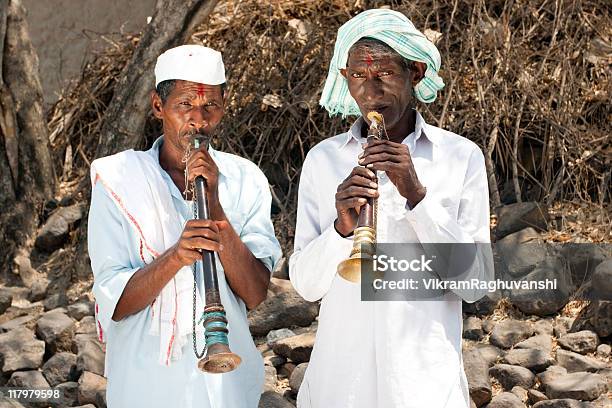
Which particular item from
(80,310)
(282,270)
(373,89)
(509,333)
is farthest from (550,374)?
(80,310)

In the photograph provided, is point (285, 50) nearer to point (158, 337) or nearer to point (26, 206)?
point (26, 206)

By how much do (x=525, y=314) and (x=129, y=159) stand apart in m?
2.54

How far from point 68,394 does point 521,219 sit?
88.8 inches

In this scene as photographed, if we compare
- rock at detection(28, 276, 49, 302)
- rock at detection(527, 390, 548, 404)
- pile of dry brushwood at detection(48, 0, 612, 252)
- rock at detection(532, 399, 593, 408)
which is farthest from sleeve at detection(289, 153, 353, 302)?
rock at detection(28, 276, 49, 302)

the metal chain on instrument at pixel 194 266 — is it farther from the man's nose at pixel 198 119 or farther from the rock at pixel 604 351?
the rock at pixel 604 351

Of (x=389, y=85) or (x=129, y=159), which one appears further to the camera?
(x=129, y=159)

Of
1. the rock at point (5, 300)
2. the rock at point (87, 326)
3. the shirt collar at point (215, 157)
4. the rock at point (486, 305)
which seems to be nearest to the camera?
the shirt collar at point (215, 157)

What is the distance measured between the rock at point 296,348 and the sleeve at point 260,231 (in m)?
1.71

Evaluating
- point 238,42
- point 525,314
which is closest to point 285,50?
point 238,42

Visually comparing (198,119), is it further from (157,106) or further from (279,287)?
(279,287)

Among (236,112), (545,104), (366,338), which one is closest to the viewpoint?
(366,338)

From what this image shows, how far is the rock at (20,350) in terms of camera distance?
18.4 feet

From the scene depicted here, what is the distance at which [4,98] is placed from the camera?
674 cm

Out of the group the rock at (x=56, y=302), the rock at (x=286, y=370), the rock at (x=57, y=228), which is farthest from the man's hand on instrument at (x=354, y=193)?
the rock at (x=57, y=228)
